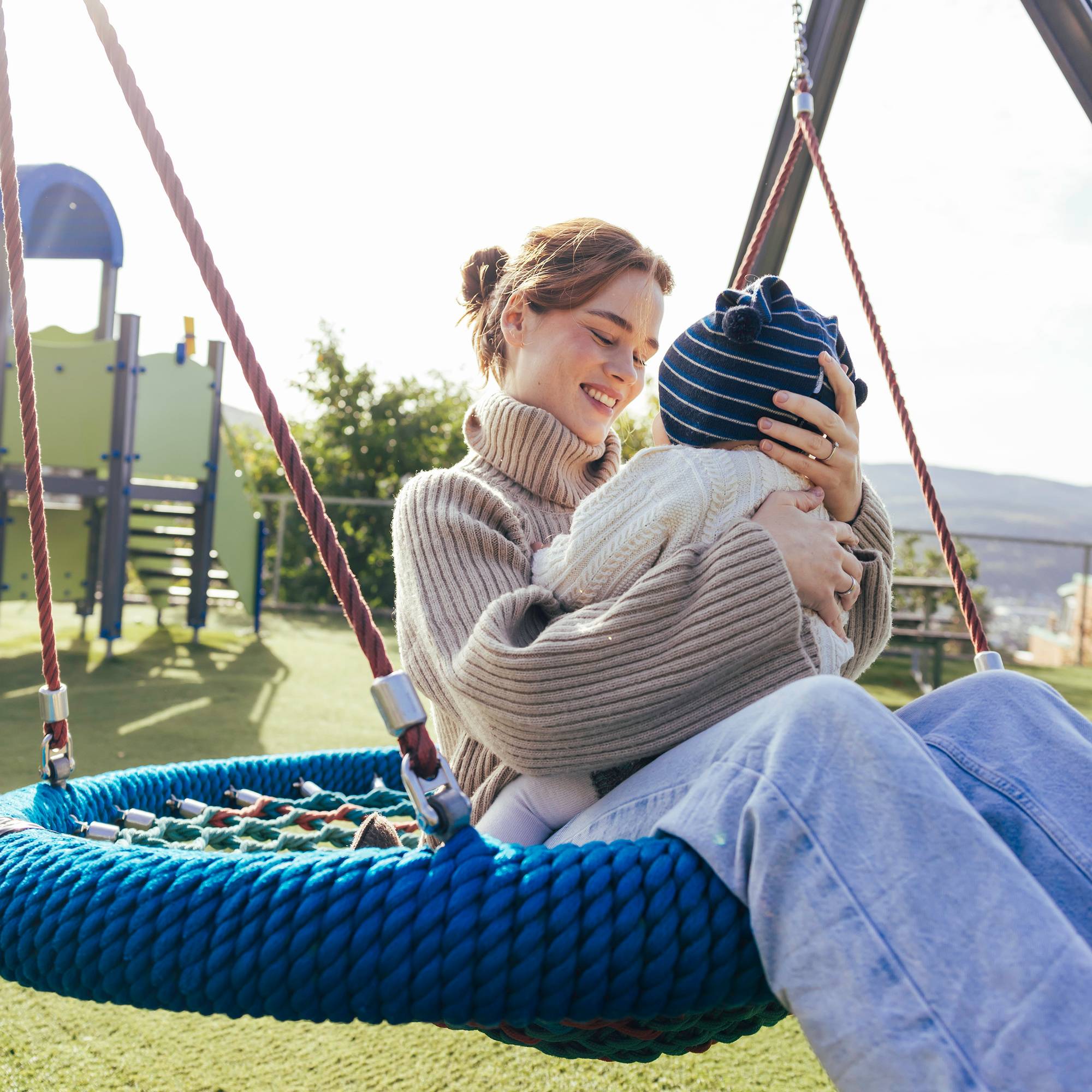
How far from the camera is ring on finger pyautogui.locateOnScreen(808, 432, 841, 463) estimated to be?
1.01m

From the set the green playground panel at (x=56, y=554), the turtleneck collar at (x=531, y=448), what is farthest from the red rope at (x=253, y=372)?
the green playground panel at (x=56, y=554)

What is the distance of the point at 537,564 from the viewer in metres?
1.05

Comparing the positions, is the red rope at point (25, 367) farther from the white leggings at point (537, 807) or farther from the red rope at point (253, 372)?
the white leggings at point (537, 807)

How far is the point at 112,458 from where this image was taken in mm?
4848

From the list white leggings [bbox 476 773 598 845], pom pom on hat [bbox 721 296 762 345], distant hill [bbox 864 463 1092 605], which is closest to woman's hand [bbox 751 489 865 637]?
pom pom on hat [bbox 721 296 762 345]

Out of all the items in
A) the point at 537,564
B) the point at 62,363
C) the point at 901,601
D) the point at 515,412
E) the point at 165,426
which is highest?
the point at 515,412

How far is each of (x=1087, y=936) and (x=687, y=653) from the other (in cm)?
35

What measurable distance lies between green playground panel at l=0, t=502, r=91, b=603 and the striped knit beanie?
474 cm

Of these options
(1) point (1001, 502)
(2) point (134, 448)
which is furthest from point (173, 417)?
(1) point (1001, 502)

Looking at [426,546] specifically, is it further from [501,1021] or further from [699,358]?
[501,1021]

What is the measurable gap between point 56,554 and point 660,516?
5322 mm

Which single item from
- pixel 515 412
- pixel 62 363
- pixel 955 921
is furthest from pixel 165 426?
pixel 955 921

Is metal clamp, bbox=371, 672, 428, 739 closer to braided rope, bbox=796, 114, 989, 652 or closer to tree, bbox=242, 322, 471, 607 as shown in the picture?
braided rope, bbox=796, 114, 989, 652

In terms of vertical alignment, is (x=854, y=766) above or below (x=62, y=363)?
above
